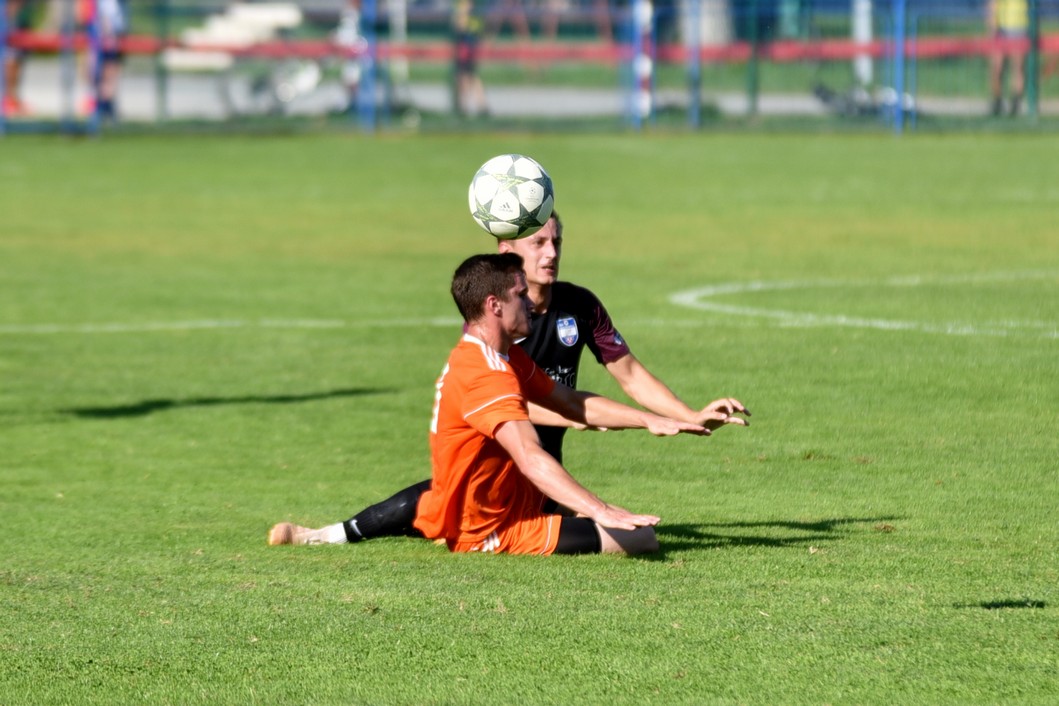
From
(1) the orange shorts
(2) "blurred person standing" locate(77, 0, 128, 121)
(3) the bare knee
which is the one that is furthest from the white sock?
(2) "blurred person standing" locate(77, 0, 128, 121)

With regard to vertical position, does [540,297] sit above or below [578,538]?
above

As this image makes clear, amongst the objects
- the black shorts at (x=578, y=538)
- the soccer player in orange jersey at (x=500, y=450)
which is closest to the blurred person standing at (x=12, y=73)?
the soccer player in orange jersey at (x=500, y=450)

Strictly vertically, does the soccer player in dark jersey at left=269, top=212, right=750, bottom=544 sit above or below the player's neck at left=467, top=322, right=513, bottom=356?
below

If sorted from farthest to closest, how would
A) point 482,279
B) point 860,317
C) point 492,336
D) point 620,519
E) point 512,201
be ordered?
point 860,317
point 512,201
point 492,336
point 482,279
point 620,519

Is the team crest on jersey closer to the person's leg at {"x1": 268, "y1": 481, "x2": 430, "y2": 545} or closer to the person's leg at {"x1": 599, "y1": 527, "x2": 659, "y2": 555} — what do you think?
the person's leg at {"x1": 268, "y1": 481, "x2": 430, "y2": 545}

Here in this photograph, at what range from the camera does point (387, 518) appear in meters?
7.98

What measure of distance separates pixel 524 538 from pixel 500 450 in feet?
1.36

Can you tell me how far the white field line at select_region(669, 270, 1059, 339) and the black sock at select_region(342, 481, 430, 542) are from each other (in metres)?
6.78

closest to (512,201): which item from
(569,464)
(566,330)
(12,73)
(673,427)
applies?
(566,330)

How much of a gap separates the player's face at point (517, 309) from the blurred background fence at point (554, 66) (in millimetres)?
26840

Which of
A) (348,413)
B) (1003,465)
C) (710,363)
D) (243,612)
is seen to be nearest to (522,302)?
(243,612)

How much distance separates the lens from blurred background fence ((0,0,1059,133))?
32969mm

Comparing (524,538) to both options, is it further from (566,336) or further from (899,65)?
(899,65)

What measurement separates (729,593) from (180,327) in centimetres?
935
